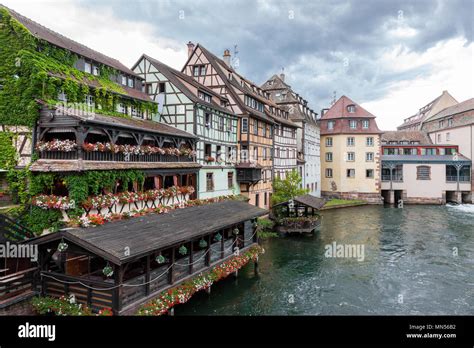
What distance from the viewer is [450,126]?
5519 centimetres

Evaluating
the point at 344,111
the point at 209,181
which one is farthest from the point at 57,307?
the point at 344,111

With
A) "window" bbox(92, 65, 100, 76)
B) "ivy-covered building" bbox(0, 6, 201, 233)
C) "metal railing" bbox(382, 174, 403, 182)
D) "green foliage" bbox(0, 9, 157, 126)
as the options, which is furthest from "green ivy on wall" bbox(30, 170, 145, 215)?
"metal railing" bbox(382, 174, 403, 182)

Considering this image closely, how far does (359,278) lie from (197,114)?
1533 cm

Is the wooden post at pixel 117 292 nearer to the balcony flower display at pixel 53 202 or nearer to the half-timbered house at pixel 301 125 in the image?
the balcony flower display at pixel 53 202

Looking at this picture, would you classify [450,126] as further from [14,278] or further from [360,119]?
[14,278]

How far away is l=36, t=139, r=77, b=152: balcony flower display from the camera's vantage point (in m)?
14.7

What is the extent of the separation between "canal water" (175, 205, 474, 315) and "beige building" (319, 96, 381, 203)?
1949 centimetres

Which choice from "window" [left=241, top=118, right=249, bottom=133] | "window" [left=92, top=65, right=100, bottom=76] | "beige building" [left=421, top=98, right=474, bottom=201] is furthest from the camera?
"beige building" [left=421, top=98, right=474, bottom=201]

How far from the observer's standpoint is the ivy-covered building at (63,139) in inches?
574

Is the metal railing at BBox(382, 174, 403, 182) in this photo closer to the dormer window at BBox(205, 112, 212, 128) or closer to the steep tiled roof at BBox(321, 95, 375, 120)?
the steep tiled roof at BBox(321, 95, 375, 120)

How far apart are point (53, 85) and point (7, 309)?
10142 mm

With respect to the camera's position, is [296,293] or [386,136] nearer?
[296,293]

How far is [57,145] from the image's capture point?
48.8 ft
